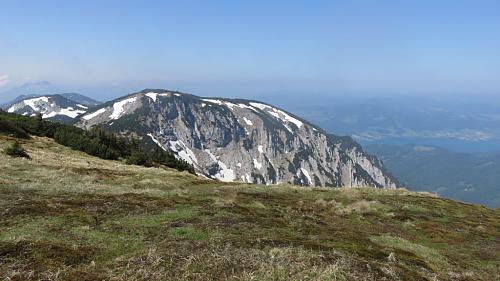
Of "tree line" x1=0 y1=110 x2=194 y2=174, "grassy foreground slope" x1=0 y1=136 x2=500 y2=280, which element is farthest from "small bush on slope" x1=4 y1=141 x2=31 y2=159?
"tree line" x1=0 y1=110 x2=194 y2=174

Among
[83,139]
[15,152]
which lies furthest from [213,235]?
[83,139]

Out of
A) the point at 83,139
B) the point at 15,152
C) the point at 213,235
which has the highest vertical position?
the point at 213,235

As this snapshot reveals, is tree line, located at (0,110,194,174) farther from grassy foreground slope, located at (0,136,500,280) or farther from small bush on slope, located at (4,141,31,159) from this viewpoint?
grassy foreground slope, located at (0,136,500,280)

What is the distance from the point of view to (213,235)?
26.4 metres

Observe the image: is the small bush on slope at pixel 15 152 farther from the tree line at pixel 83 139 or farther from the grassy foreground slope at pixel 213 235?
the tree line at pixel 83 139

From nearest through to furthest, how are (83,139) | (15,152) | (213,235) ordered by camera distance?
1. (213,235)
2. (15,152)
3. (83,139)

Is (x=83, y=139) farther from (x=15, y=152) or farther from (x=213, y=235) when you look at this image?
(x=213, y=235)

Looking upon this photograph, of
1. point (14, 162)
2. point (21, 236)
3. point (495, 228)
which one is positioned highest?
point (21, 236)

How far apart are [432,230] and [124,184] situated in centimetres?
3375

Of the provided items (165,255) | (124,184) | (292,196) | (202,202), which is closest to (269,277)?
(165,255)

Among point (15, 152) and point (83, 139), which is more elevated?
point (15, 152)

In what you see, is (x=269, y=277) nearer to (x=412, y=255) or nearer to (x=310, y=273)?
(x=310, y=273)

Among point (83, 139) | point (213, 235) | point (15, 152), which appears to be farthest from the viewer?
point (83, 139)

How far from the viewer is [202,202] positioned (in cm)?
4191
